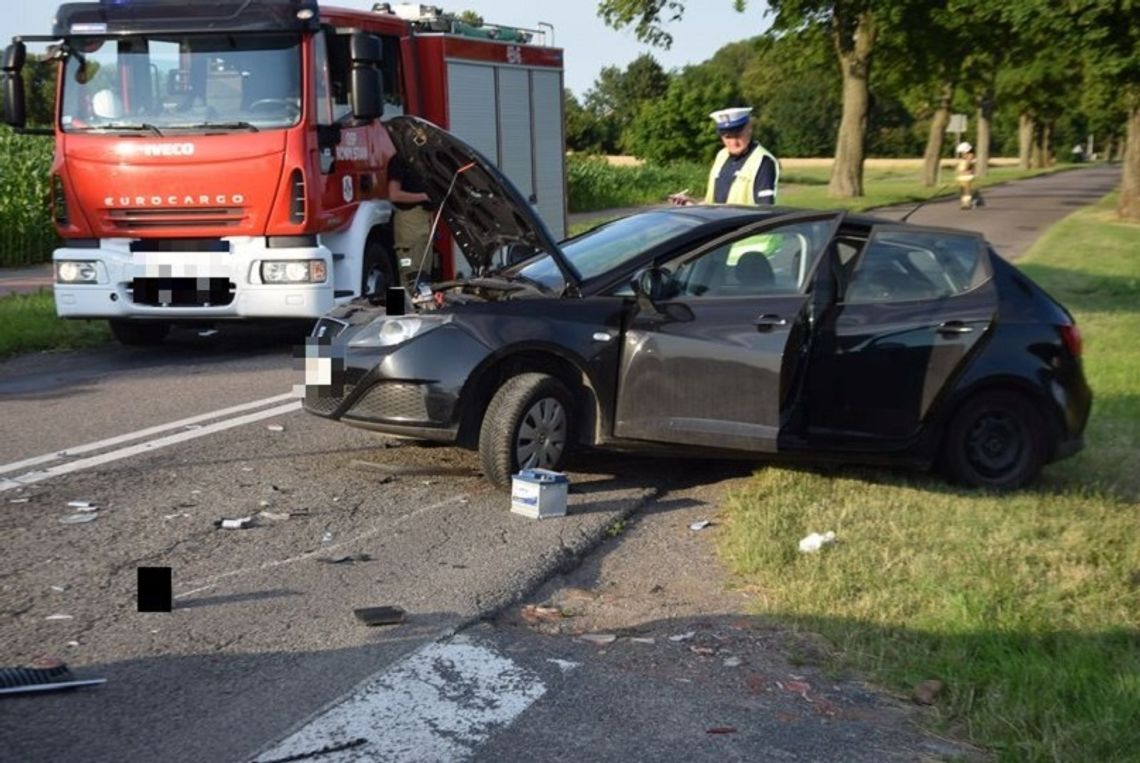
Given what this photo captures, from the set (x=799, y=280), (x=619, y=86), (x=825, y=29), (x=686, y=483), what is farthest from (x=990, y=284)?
(x=619, y=86)

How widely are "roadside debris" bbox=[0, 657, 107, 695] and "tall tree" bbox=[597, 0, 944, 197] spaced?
3584 cm

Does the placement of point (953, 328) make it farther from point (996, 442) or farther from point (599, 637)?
point (599, 637)

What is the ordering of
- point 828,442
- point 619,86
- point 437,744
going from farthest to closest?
point 619,86 → point 828,442 → point 437,744

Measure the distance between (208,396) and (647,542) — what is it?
4646 millimetres

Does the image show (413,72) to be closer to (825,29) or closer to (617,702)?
(617,702)

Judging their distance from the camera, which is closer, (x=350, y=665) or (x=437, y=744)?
(x=437, y=744)

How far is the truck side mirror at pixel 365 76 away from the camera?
1148 centimetres

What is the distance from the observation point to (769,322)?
7.39 meters

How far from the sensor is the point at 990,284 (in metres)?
7.81

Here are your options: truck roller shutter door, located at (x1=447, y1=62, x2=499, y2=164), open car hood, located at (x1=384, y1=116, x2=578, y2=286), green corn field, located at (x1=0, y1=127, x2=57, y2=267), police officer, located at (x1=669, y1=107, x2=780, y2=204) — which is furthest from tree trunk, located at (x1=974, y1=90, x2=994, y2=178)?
open car hood, located at (x1=384, y1=116, x2=578, y2=286)

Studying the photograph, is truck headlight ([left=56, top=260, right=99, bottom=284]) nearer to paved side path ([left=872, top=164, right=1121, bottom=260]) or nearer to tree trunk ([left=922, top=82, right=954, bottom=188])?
Result: paved side path ([left=872, top=164, right=1121, bottom=260])

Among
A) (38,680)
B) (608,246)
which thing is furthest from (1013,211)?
(38,680)

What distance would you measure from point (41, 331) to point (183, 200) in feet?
8.62

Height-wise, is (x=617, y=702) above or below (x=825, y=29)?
below
